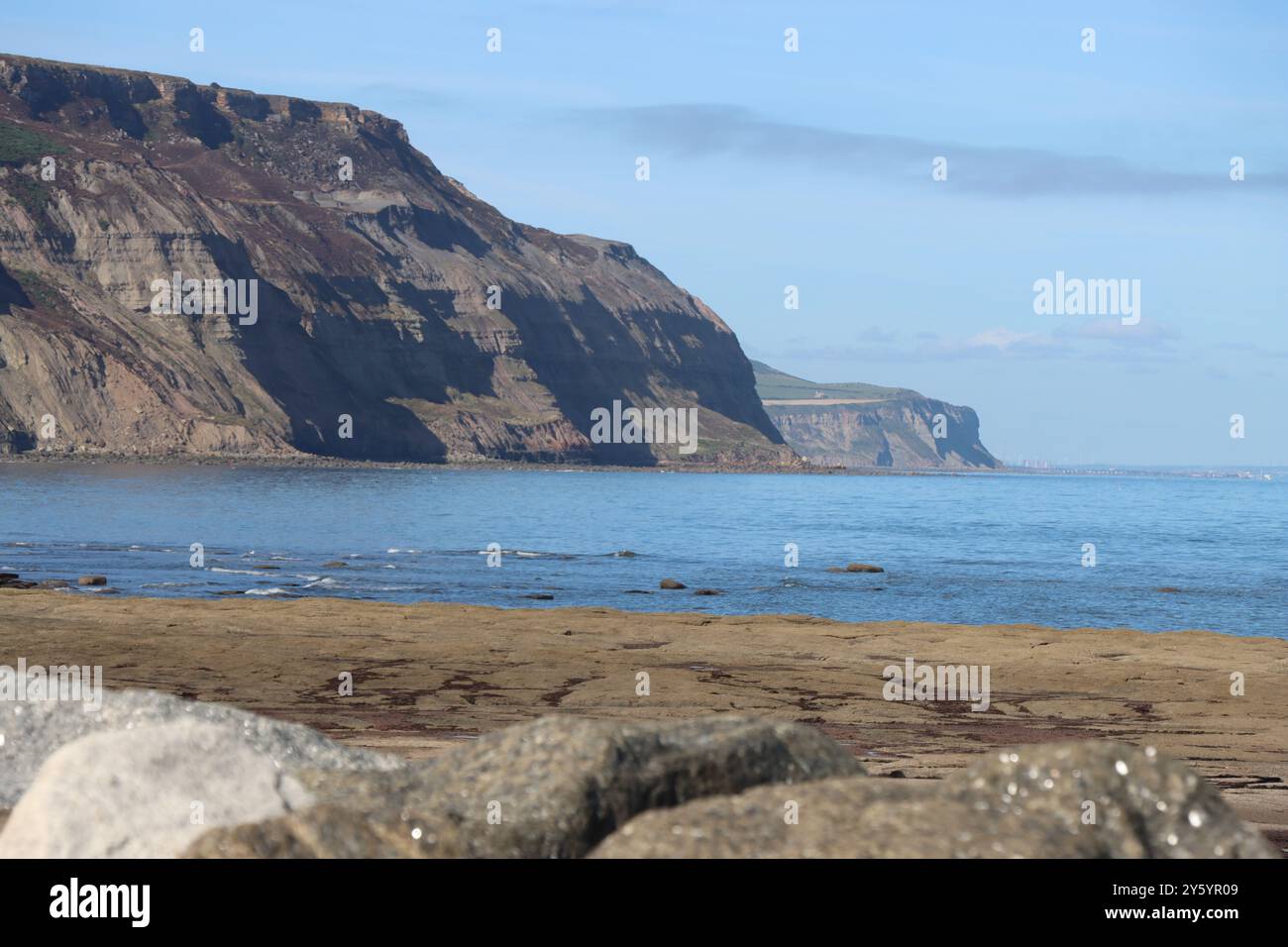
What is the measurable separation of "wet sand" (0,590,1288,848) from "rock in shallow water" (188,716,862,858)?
21.5ft

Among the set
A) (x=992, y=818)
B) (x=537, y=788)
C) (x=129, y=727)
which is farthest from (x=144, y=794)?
(x=992, y=818)

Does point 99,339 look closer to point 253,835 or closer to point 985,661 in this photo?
point 985,661

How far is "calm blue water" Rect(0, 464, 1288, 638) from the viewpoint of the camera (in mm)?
51000

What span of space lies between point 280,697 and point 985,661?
587 inches

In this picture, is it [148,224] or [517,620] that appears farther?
[148,224]

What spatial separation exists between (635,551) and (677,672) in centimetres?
5177

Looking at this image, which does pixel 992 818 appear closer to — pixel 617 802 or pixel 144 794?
pixel 617 802

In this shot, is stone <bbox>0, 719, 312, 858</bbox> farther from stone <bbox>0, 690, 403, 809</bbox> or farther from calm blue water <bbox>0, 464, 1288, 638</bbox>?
calm blue water <bbox>0, 464, 1288, 638</bbox>

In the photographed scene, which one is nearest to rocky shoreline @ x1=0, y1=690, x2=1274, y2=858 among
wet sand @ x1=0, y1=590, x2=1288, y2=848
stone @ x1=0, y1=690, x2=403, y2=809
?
stone @ x1=0, y1=690, x2=403, y2=809

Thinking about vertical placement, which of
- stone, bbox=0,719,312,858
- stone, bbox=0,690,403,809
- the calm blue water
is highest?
stone, bbox=0,719,312,858

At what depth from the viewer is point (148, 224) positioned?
638 ft

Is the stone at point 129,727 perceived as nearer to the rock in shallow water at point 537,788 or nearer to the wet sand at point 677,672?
the rock in shallow water at point 537,788
